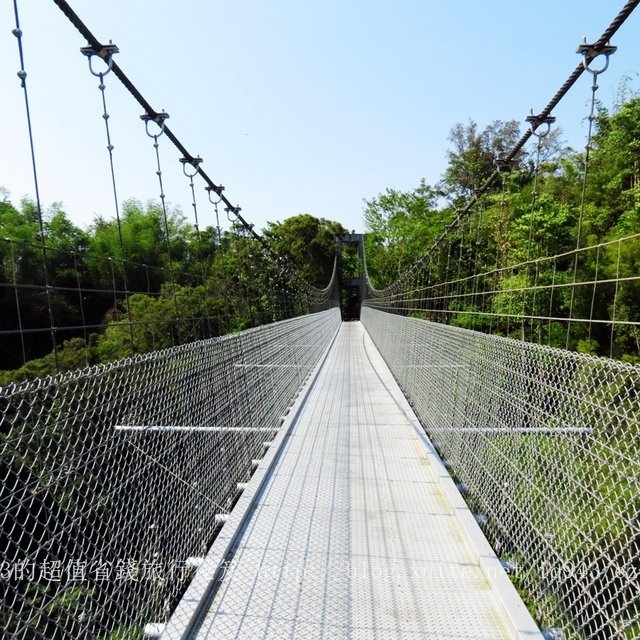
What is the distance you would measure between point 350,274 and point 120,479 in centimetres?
3011

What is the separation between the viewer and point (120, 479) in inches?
45.2

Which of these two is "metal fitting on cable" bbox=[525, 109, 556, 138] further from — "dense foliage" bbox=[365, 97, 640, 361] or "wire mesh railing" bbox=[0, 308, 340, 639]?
"wire mesh railing" bbox=[0, 308, 340, 639]

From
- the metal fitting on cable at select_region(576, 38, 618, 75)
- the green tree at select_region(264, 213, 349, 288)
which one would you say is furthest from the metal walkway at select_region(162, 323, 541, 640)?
the green tree at select_region(264, 213, 349, 288)

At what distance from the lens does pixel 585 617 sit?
108cm

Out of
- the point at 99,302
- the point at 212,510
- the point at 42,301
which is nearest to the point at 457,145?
the point at 99,302

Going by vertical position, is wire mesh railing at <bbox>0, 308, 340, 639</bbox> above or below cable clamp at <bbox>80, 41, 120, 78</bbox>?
below

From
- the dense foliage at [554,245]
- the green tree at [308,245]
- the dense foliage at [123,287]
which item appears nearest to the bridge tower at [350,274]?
the green tree at [308,245]

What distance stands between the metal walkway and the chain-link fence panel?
95mm

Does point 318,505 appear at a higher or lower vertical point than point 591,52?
lower

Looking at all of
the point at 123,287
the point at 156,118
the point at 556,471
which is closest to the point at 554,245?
the point at 156,118

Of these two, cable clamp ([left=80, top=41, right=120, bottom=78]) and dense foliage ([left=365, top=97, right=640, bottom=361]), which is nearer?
cable clamp ([left=80, top=41, right=120, bottom=78])

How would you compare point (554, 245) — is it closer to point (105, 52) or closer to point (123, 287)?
point (105, 52)

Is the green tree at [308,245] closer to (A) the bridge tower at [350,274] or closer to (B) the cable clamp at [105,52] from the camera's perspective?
(A) the bridge tower at [350,274]

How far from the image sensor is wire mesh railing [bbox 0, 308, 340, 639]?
0.84 metres
